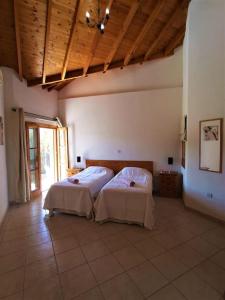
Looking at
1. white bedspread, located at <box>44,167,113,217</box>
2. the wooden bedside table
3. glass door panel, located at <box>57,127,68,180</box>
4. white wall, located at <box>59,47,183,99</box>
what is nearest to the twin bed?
white bedspread, located at <box>44,167,113,217</box>


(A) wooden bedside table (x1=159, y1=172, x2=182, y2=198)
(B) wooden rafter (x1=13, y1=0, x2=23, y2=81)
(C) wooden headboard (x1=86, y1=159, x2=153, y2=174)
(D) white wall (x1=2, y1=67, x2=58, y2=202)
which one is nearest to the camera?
(B) wooden rafter (x1=13, y1=0, x2=23, y2=81)

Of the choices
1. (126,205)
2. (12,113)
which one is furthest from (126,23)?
(126,205)

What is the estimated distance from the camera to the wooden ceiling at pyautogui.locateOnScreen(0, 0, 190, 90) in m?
3.14

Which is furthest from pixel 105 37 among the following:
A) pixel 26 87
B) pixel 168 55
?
pixel 26 87

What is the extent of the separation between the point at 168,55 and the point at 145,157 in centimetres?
298

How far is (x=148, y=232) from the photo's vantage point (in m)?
3.10

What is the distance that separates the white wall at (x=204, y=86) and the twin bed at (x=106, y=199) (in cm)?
103

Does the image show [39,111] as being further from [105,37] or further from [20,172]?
[105,37]

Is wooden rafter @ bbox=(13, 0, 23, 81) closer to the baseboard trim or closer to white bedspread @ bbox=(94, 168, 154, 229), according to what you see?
white bedspread @ bbox=(94, 168, 154, 229)

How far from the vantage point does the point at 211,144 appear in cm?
338

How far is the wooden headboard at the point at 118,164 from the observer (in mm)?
5301

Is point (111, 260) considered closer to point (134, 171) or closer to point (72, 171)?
point (134, 171)

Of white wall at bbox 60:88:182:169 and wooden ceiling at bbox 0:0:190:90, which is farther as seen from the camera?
white wall at bbox 60:88:182:169

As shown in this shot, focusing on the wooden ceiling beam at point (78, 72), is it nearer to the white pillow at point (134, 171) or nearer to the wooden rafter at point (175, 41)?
the wooden rafter at point (175, 41)
